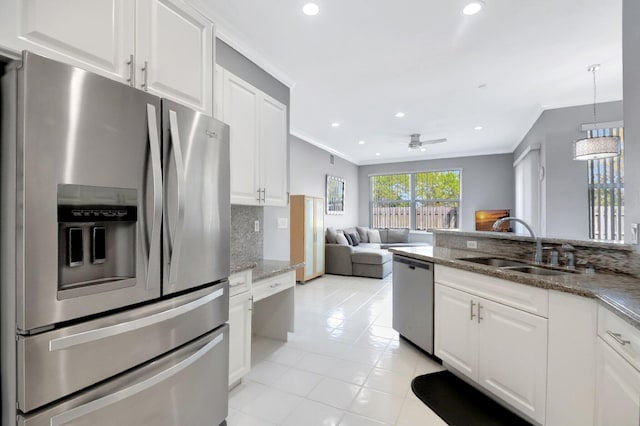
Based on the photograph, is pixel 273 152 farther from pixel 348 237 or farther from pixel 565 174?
pixel 348 237

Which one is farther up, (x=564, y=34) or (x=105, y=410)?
(x=564, y=34)

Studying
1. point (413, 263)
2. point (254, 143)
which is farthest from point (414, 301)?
point (254, 143)

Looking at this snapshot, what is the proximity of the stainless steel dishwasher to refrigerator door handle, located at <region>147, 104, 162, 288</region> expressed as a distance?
211cm

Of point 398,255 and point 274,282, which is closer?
point 274,282

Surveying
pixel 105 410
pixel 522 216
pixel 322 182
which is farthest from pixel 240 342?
pixel 522 216

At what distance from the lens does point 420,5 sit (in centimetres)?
230

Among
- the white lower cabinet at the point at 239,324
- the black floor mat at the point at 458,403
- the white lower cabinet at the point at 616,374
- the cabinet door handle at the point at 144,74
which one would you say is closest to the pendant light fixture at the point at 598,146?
the white lower cabinet at the point at 616,374

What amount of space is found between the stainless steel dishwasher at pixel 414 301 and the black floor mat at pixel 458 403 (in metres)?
0.32

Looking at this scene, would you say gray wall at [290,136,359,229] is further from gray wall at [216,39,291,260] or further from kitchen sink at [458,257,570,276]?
kitchen sink at [458,257,570,276]

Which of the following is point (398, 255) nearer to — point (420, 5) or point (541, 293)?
point (541, 293)

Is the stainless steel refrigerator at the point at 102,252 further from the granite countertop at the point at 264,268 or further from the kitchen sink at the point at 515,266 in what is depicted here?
the kitchen sink at the point at 515,266

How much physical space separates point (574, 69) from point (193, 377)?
4.57 m

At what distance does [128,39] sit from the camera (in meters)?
1.42

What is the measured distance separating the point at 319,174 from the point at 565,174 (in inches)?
172
